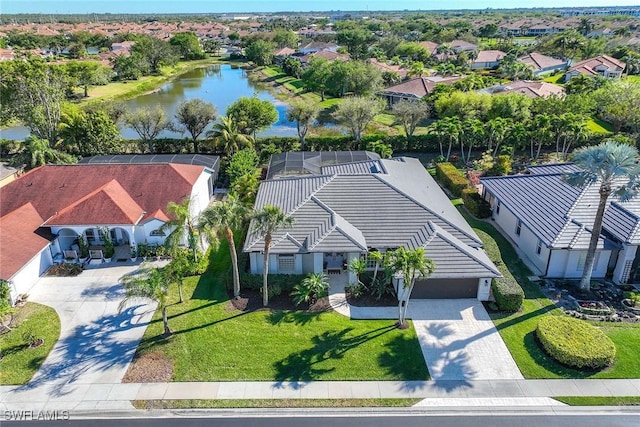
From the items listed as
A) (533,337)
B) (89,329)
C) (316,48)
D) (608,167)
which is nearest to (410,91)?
(608,167)

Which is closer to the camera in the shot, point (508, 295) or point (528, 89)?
point (508, 295)

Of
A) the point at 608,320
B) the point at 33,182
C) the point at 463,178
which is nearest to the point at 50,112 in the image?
the point at 33,182

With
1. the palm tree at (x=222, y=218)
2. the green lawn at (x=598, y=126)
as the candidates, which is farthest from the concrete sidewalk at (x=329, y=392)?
the green lawn at (x=598, y=126)

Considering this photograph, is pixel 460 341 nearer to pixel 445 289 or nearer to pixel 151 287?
pixel 445 289

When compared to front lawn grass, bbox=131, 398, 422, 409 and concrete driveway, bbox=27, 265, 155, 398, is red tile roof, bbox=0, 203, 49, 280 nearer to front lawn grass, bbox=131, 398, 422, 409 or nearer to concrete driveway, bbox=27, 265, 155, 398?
concrete driveway, bbox=27, 265, 155, 398

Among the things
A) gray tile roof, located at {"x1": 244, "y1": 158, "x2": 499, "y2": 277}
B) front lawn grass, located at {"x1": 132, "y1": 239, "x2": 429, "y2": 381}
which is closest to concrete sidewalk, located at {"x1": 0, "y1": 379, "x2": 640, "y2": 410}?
front lawn grass, located at {"x1": 132, "y1": 239, "x2": 429, "y2": 381}

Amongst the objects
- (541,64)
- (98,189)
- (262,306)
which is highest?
(541,64)
